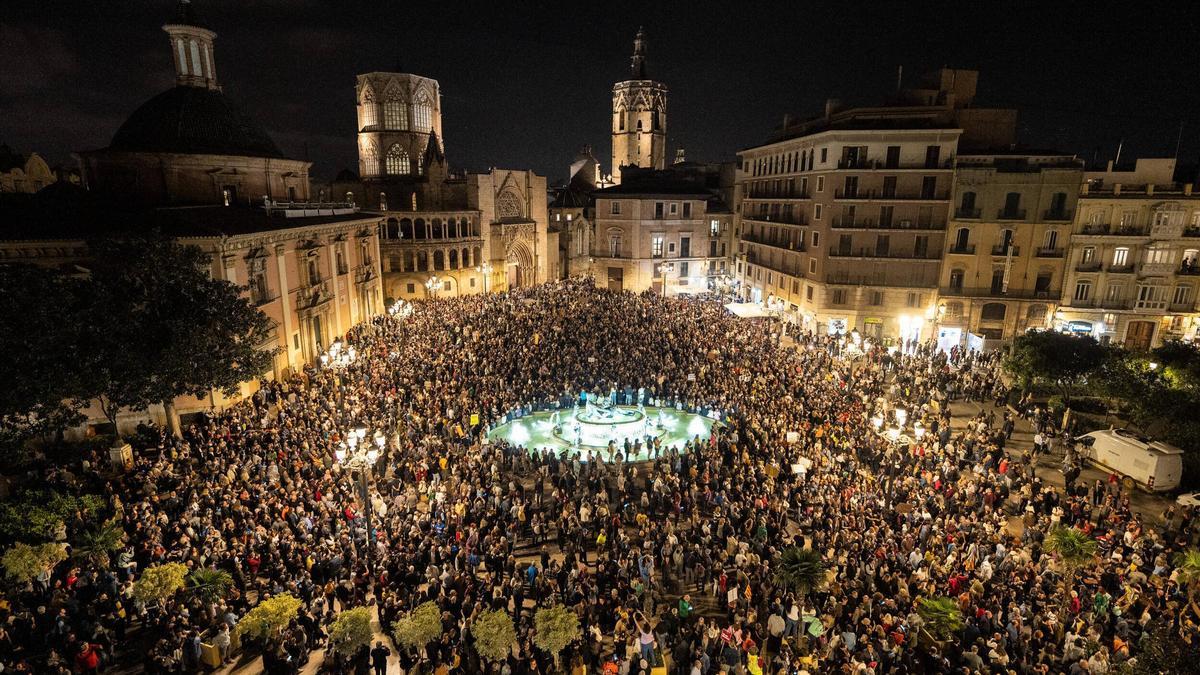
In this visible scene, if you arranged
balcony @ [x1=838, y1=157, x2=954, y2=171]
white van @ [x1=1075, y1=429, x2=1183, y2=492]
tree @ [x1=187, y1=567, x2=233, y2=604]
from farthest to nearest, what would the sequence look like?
balcony @ [x1=838, y1=157, x2=954, y2=171], white van @ [x1=1075, y1=429, x2=1183, y2=492], tree @ [x1=187, y1=567, x2=233, y2=604]

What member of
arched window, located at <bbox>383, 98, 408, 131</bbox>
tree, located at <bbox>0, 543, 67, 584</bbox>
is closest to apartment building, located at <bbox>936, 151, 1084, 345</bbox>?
tree, located at <bbox>0, 543, 67, 584</bbox>

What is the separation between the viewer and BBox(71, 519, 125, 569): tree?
1321cm

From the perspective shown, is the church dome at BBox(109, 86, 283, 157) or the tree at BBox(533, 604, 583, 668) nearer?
the tree at BBox(533, 604, 583, 668)

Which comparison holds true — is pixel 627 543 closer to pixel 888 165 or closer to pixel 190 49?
pixel 888 165

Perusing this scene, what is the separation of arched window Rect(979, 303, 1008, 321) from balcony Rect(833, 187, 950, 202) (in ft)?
23.7

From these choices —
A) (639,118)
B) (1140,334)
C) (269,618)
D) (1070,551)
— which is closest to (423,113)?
(639,118)

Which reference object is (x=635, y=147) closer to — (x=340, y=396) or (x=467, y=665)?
(x=340, y=396)

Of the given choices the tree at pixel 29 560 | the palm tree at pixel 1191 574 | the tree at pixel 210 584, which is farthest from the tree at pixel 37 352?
the palm tree at pixel 1191 574

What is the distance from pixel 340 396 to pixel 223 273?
23.9 ft

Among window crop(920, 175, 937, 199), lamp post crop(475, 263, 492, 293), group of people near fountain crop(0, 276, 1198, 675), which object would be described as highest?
window crop(920, 175, 937, 199)

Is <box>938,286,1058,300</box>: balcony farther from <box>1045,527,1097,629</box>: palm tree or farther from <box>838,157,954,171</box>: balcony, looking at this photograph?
<box>1045,527,1097,629</box>: palm tree

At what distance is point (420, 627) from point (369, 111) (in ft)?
210

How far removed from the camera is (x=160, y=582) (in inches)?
477

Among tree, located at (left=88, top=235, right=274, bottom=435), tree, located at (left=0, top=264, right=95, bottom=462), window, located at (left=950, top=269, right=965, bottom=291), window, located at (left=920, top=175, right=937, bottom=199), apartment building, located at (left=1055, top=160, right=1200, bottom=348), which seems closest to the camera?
tree, located at (left=0, top=264, right=95, bottom=462)
